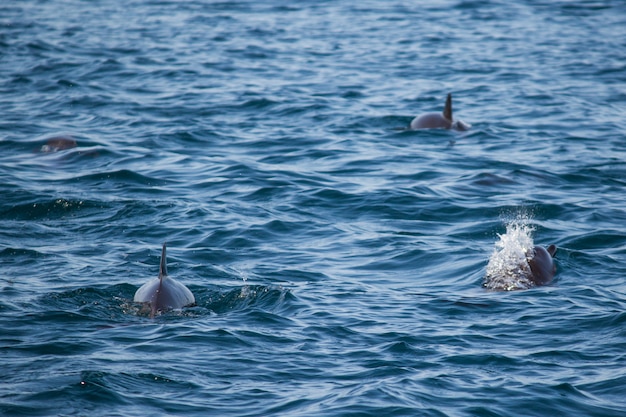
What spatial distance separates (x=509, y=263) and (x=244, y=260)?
3.46 metres

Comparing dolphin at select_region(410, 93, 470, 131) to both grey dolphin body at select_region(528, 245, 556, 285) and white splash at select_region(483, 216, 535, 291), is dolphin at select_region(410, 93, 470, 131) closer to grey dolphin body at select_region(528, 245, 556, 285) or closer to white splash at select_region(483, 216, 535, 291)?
white splash at select_region(483, 216, 535, 291)

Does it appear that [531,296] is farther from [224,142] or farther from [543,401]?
[224,142]

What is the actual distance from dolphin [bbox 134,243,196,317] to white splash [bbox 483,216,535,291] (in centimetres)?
370

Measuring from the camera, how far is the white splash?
36.9ft

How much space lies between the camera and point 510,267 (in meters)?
11.5

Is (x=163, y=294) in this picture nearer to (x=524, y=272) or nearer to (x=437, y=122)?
(x=524, y=272)

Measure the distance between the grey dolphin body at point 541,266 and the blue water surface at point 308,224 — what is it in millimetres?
152

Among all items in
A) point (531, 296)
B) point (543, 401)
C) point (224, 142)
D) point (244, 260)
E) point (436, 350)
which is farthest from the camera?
point (224, 142)

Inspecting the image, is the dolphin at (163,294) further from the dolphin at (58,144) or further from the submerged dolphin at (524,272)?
the dolphin at (58,144)

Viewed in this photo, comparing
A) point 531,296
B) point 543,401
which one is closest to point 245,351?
point 543,401

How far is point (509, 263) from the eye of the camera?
37.9 ft

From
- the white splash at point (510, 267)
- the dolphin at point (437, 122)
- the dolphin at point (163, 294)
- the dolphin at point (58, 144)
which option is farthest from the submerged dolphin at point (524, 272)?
the dolphin at point (58, 144)

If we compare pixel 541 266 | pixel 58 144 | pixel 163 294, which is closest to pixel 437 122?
pixel 58 144

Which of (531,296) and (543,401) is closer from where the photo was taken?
(543,401)
